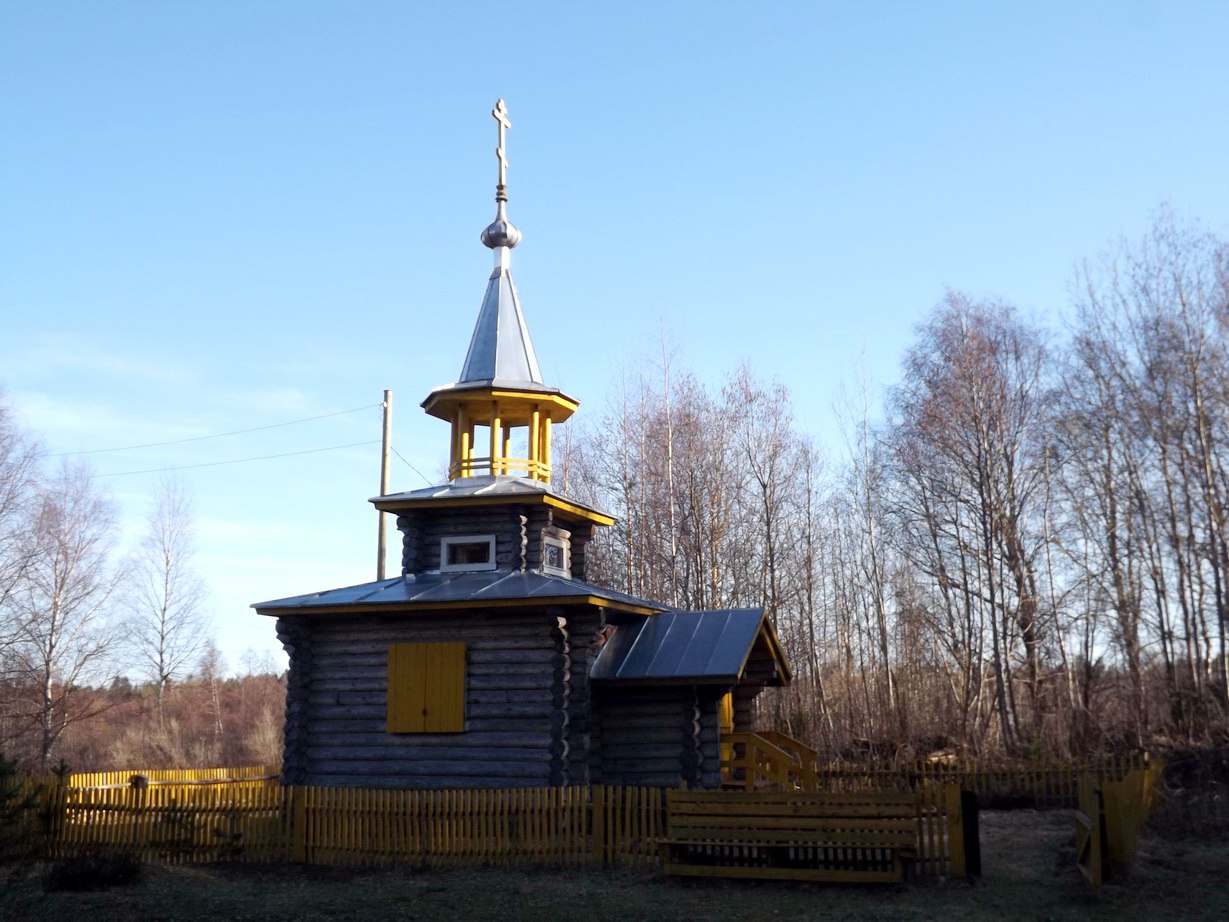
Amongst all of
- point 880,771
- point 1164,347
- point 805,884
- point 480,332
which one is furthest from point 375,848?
point 1164,347

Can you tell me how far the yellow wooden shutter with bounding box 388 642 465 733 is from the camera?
18.6 meters

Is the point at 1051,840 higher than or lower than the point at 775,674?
lower

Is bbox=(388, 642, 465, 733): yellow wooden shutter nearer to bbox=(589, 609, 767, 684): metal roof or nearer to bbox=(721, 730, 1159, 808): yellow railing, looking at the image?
bbox=(589, 609, 767, 684): metal roof

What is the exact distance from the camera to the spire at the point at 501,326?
2212cm

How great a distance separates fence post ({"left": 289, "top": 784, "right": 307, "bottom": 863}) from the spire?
8.21 meters

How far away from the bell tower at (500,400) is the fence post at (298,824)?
6.62 meters

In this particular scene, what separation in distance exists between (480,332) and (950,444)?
1500 cm

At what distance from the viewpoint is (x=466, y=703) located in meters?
18.6

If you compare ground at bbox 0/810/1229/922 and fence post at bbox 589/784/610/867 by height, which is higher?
fence post at bbox 589/784/610/867

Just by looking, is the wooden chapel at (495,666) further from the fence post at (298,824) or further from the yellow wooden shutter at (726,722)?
the fence post at (298,824)

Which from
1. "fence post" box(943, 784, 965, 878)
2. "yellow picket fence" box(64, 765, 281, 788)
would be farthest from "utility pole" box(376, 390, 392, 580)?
"fence post" box(943, 784, 965, 878)

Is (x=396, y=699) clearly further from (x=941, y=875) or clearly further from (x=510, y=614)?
(x=941, y=875)

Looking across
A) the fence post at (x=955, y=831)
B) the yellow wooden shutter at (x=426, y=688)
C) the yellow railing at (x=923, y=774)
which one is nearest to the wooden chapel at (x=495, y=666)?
the yellow wooden shutter at (x=426, y=688)

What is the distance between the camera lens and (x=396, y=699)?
1891 cm
